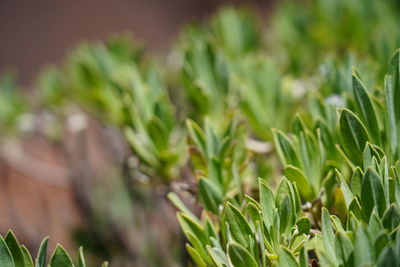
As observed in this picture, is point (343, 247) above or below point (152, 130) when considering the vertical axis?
below

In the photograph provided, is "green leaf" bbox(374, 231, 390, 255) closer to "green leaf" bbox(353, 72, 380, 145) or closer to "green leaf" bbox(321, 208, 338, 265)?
"green leaf" bbox(321, 208, 338, 265)

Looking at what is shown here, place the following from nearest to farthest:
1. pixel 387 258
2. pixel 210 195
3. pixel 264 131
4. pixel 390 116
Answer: pixel 387 258 < pixel 390 116 < pixel 210 195 < pixel 264 131

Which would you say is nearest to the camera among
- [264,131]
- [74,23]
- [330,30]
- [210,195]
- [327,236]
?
[327,236]

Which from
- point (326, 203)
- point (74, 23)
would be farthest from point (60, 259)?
point (74, 23)

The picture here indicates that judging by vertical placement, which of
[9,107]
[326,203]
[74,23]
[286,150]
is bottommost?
[326,203]

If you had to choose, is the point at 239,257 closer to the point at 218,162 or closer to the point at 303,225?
the point at 303,225

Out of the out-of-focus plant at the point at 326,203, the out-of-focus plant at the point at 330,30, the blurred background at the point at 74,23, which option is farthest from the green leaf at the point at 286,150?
the blurred background at the point at 74,23
